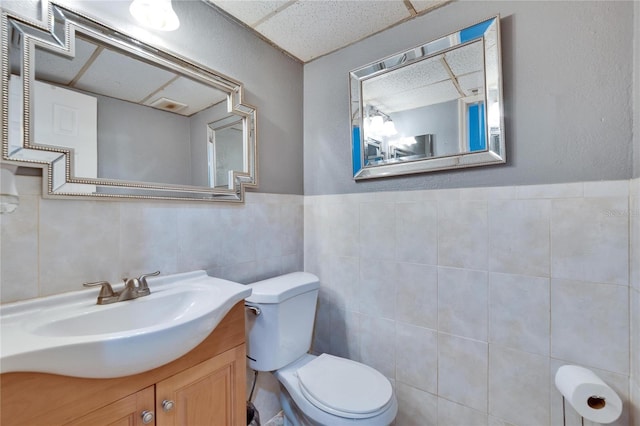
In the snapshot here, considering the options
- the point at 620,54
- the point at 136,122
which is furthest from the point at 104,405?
the point at 620,54

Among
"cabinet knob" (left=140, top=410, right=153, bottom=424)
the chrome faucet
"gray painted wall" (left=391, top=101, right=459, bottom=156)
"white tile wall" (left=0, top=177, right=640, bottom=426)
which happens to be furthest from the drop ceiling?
"cabinet knob" (left=140, top=410, right=153, bottom=424)

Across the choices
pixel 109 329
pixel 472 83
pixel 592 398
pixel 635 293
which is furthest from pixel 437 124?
pixel 109 329

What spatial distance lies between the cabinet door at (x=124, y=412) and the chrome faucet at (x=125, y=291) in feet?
1.07

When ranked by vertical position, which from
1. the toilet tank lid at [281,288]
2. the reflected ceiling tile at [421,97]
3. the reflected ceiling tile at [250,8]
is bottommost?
the toilet tank lid at [281,288]

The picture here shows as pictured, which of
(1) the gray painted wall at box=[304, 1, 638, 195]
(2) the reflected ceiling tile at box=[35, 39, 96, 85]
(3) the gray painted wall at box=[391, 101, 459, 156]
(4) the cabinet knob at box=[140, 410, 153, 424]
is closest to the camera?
(4) the cabinet knob at box=[140, 410, 153, 424]

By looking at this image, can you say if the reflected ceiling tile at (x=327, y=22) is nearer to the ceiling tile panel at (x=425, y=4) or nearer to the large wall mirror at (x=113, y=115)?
the ceiling tile panel at (x=425, y=4)

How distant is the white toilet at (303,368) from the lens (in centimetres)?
108

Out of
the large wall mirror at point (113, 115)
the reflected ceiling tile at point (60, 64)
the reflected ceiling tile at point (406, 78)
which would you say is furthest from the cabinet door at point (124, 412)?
the reflected ceiling tile at point (406, 78)

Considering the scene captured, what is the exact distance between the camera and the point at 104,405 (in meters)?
0.71

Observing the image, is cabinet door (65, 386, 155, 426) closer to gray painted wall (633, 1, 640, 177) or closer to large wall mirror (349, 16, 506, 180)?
large wall mirror (349, 16, 506, 180)

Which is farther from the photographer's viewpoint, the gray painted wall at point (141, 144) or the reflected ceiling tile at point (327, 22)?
the reflected ceiling tile at point (327, 22)

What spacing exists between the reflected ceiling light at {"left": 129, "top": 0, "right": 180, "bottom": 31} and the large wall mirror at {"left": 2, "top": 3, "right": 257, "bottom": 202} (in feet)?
0.30

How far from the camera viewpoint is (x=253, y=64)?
1.54 metres

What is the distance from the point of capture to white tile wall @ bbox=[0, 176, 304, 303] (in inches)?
33.2
